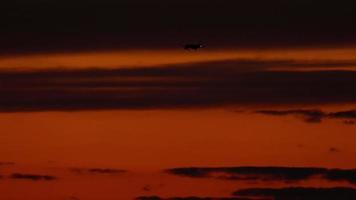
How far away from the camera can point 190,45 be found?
73.0ft
